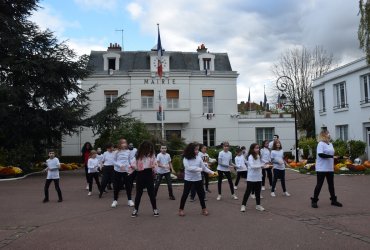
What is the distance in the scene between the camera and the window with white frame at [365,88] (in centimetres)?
2477

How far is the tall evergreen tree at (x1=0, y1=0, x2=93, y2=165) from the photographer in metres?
22.1

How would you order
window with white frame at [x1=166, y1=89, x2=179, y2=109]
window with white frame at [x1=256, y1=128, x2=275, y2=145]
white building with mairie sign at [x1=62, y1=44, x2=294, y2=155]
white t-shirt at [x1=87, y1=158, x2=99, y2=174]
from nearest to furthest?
white t-shirt at [x1=87, y1=158, x2=99, y2=174] → white building with mairie sign at [x1=62, y1=44, x2=294, y2=155] → window with white frame at [x1=166, y1=89, x2=179, y2=109] → window with white frame at [x1=256, y1=128, x2=275, y2=145]

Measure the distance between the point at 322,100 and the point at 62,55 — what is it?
20.0 meters

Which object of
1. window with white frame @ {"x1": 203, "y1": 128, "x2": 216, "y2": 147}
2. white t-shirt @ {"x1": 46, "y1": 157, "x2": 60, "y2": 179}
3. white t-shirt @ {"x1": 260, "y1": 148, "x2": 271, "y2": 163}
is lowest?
white t-shirt @ {"x1": 46, "y1": 157, "x2": 60, "y2": 179}

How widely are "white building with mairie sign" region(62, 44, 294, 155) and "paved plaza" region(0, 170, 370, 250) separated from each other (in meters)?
21.6

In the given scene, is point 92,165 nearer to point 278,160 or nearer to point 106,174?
point 106,174

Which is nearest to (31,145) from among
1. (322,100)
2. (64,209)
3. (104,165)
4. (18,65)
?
(18,65)

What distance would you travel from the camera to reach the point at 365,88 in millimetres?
25172

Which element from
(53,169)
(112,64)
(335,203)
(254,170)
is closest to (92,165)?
(53,169)

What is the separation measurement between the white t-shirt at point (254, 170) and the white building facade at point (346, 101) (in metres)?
16.6

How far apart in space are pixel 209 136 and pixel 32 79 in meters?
16.5

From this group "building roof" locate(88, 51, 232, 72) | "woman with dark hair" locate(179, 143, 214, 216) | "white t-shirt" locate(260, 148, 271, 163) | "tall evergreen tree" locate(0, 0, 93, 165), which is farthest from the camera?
"building roof" locate(88, 51, 232, 72)

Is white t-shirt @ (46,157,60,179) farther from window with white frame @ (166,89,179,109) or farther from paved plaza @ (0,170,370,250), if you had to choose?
window with white frame @ (166,89,179,109)

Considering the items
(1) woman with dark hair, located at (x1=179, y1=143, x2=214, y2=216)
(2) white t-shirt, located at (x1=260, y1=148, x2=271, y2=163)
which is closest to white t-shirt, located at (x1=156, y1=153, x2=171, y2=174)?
(1) woman with dark hair, located at (x1=179, y1=143, x2=214, y2=216)
